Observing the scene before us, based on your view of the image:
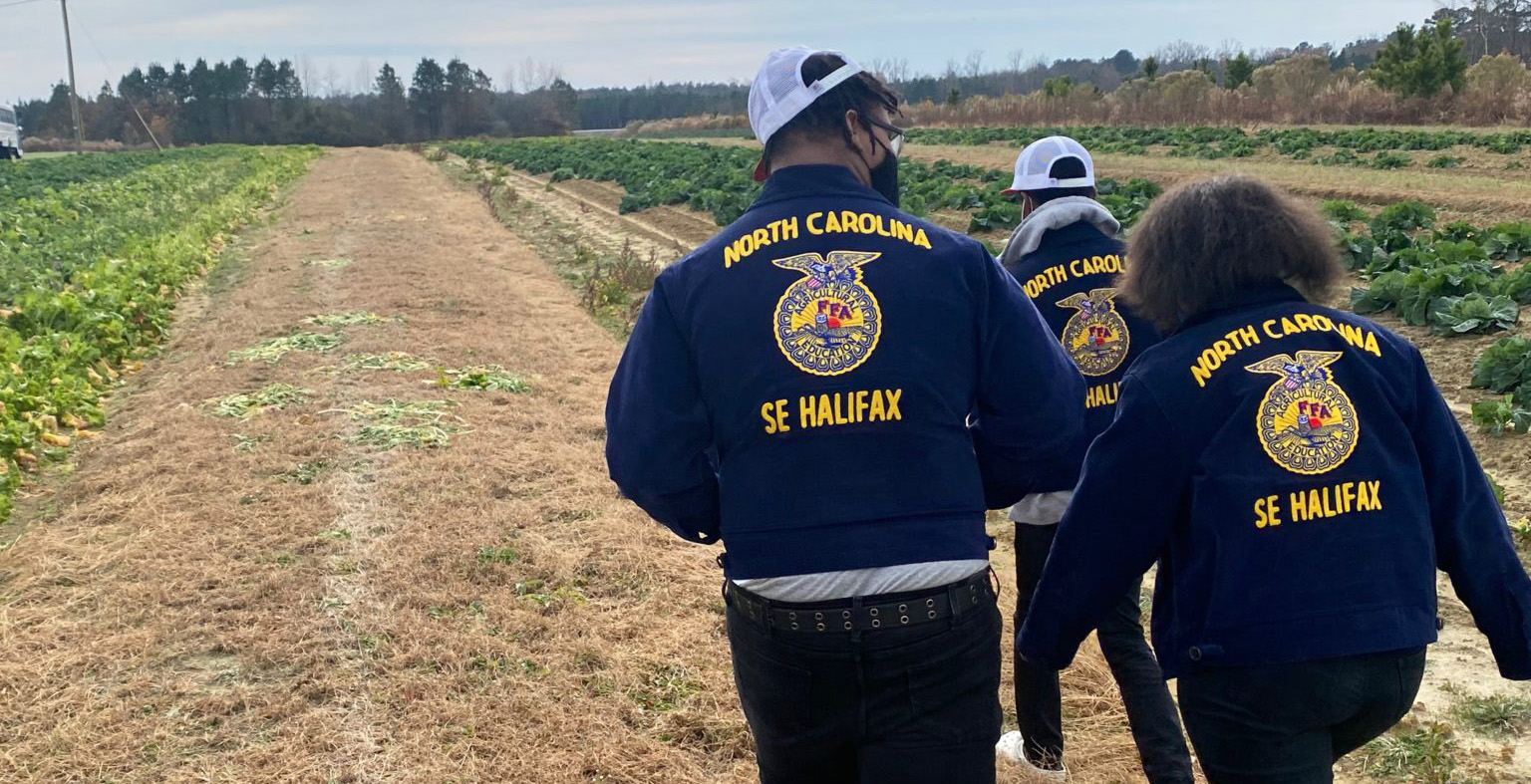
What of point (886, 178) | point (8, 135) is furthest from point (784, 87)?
point (8, 135)

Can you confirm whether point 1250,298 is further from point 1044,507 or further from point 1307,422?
point 1044,507

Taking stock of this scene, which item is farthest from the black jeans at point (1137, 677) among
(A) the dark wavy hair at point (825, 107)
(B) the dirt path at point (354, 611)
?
(A) the dark wavy hair at point (825, 107)

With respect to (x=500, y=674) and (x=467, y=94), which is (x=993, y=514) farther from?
(x=467, y=94)

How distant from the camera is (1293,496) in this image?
224 centimetres

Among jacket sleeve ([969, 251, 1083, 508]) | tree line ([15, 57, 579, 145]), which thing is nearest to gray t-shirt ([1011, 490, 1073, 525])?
jacket sleeve ([969, 251, 1083, 508])

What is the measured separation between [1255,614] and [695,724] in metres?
2.51

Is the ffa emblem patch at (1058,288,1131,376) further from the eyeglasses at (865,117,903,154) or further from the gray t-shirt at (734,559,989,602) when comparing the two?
the gray t-shirt at (734,559,989,602)

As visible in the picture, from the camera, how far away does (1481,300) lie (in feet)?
31.7

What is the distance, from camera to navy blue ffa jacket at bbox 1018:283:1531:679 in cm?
224

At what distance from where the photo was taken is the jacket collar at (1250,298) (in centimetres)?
241

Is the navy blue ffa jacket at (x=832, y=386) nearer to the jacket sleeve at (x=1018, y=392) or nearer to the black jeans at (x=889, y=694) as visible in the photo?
the jacket sleeve at (x=1018, y=392)

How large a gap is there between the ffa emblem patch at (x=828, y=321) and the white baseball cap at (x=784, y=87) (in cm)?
33

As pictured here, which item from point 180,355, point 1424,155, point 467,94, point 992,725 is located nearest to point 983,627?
point 992,725

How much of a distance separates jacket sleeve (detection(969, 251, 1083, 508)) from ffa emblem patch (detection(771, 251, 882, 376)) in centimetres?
23
